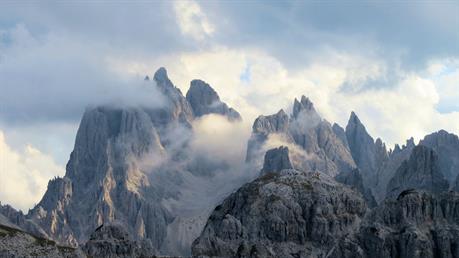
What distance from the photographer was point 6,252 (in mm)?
184125

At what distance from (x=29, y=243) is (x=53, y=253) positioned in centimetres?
603

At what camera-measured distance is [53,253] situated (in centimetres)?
19438

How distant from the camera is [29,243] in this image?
194750mm

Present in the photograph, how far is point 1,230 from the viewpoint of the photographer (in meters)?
199

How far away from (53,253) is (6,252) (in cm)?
1316

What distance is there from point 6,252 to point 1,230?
1613 cm

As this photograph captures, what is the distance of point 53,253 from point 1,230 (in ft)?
48.5

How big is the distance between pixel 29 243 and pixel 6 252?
10.9 metres

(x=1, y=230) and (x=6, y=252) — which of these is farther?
(x=1, y=230)
